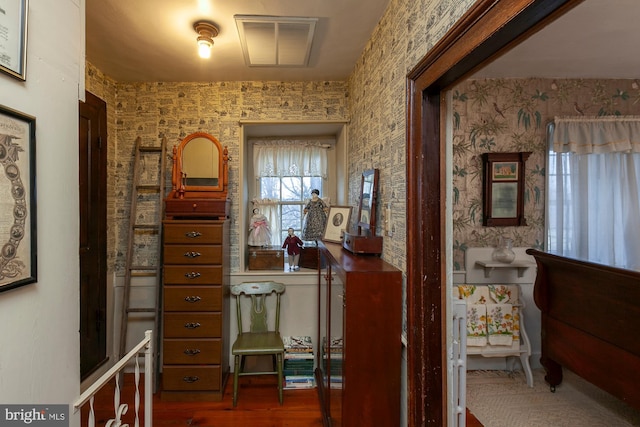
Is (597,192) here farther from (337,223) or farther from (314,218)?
(314,218)

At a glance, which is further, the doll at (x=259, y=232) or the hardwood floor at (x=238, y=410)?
the doll at (x=259, y=232)

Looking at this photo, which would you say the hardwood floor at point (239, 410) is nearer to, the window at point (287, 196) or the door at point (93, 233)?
the door at point (93, 233)

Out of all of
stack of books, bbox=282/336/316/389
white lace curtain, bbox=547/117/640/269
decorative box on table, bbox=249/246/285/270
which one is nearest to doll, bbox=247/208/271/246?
decorative box on table, bbox=249/246/285/270

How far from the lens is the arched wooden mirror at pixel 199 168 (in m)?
2.60

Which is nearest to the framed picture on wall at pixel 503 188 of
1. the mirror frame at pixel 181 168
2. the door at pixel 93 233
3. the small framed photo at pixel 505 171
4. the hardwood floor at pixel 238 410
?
the small framed photo at pixel 505 171

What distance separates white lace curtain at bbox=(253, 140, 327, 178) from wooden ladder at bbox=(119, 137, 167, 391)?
0.88 metres

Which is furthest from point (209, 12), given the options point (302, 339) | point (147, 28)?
point (302, 339)

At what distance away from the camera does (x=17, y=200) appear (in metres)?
0.77

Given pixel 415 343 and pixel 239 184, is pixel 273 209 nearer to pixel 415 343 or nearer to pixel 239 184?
pixel 239 184

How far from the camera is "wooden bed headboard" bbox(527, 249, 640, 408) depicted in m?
1.78

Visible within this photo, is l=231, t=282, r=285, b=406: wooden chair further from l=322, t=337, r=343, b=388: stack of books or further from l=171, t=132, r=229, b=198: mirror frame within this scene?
l=171, t=132, r=229, b=198: mirror frame

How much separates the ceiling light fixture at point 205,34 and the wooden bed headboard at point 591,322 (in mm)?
2727

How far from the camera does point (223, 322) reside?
2.44 metres

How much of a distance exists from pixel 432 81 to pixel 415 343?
3.34ft
